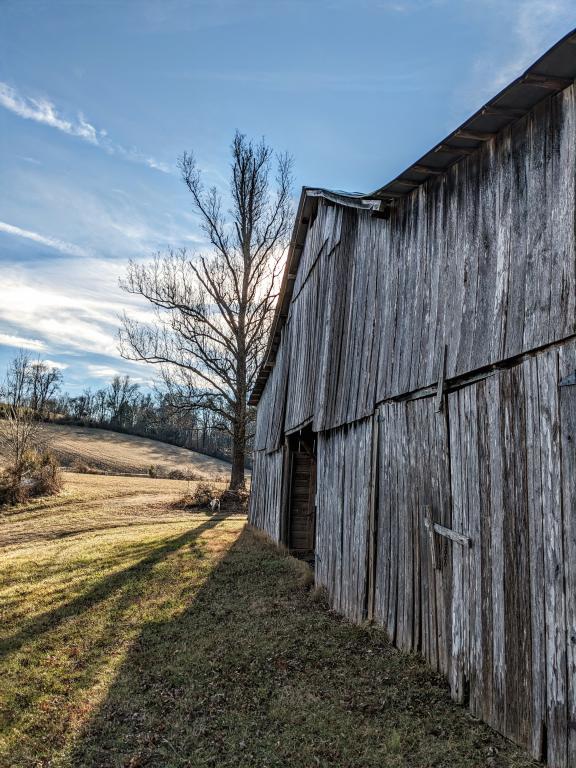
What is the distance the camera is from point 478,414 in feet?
15.5

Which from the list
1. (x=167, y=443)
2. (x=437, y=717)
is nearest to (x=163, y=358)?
(x=437, y=717)

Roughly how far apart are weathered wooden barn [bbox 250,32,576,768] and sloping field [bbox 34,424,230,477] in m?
32.5

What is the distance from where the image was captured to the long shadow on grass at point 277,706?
165 inches

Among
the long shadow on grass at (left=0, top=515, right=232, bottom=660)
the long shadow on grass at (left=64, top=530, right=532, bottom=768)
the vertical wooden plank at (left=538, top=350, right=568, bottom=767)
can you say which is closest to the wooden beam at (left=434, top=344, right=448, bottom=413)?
the vertical wooden plank at (left=538, top=350, right=568, bottom=767)

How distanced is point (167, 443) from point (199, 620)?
52.3 m

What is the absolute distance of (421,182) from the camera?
6.21m

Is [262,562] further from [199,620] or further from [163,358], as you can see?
[163,358]

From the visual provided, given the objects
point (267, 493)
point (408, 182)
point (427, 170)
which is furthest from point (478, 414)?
point (267, 493)

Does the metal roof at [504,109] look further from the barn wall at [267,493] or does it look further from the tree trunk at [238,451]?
the tree trunk at [238,451]

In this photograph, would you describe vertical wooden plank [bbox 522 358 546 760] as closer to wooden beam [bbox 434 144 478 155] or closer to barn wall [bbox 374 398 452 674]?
barn wall [bbox 374 398 452 674]

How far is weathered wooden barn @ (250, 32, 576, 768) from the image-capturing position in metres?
3.80

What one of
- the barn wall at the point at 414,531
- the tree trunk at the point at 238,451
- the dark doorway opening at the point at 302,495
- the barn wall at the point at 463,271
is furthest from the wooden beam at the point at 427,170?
the tree trunk at the point at 238,451

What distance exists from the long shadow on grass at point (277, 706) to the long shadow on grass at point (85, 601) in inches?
56.6

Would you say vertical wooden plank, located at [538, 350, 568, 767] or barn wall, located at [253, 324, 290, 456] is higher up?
barn wall, located at [253, 324, 290, 456]
